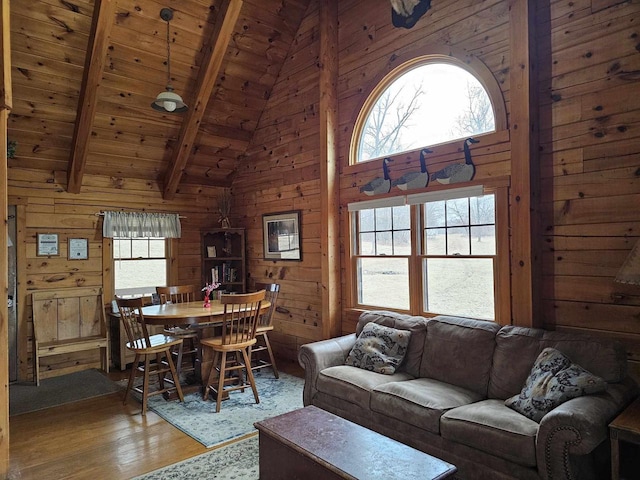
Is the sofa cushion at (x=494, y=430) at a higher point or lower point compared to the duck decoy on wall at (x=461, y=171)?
lower

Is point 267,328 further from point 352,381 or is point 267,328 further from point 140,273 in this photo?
point 140,273

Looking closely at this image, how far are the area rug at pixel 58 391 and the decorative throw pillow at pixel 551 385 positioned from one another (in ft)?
12.3

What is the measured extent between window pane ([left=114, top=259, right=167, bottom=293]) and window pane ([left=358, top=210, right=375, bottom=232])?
9.61 ft

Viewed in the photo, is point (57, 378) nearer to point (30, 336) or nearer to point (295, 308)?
point (30, 336)

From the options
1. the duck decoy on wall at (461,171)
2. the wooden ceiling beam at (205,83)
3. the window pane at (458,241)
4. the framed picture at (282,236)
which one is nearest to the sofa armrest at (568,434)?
the window pane at (458,241)

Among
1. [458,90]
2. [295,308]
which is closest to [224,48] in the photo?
[458,90]

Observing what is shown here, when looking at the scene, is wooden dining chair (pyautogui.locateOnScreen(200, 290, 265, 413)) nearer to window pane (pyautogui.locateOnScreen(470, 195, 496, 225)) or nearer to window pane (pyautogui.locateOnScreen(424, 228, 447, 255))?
window pane (pyautogui.locateOnScreen(424, 228, 447, 255))

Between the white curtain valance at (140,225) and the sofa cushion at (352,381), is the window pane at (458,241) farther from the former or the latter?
the white curtain valance at (140,225)

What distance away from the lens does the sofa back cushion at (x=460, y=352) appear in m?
2.90

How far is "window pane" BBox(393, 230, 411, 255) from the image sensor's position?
3.93 metres

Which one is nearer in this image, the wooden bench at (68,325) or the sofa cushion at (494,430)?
the sofa cushion at (494,430)

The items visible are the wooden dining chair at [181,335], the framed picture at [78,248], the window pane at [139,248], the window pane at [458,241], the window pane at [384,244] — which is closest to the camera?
the window pane at [458,241]

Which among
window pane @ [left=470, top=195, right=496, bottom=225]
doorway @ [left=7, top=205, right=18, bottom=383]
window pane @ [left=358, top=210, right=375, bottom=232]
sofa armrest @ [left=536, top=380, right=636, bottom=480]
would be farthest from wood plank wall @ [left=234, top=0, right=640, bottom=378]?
doorway @ [left=7, top=205, right=18, bottom=383]

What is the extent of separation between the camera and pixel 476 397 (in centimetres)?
277
